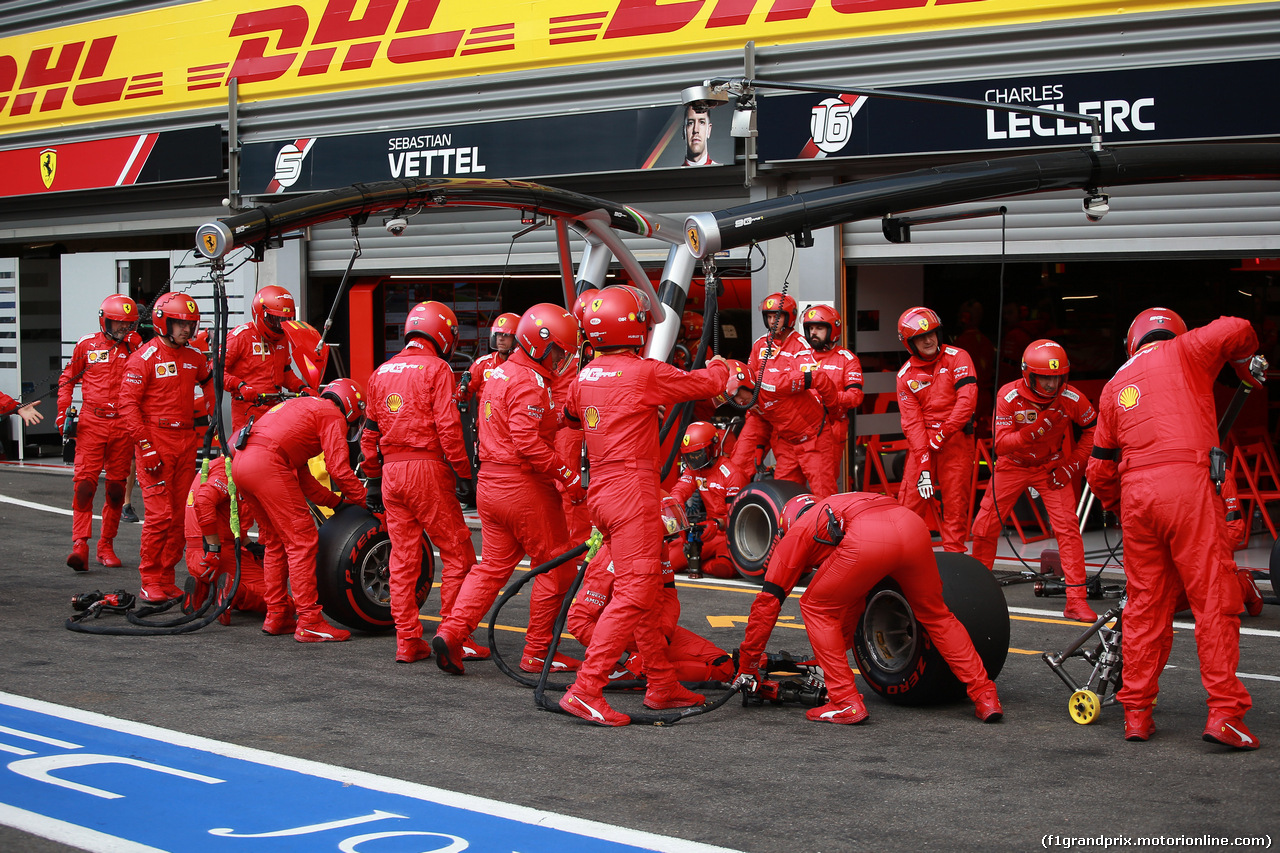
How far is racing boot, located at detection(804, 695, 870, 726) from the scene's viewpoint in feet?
19.9

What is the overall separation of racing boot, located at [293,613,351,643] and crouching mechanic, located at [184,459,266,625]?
0.51 meters

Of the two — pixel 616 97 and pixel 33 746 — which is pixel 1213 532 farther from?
pixel 616 97

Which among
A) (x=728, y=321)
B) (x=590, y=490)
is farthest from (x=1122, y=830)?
(x=728, y=321)

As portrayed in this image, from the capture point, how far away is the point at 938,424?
398 inches

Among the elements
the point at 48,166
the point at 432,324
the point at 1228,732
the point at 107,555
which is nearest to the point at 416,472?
the point at 432,324

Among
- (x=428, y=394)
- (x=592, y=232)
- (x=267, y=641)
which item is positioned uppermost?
(x=592, y=232)

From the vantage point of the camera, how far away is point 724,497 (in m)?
11.0

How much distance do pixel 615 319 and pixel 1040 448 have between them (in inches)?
161

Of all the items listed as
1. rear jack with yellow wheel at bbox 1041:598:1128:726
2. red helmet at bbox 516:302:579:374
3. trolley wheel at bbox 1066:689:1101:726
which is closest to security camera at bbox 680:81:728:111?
red helmet at bbox 516:302:579:374

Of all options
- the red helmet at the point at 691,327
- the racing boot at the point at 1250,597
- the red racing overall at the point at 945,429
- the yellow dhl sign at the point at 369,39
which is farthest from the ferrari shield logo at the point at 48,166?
the racing boot at the point at 1250,597

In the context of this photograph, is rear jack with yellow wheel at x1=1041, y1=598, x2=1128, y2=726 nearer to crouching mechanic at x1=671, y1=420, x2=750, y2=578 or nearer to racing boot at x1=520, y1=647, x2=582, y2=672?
racing boot at x1=520, y1=647, x2=582, y2=672

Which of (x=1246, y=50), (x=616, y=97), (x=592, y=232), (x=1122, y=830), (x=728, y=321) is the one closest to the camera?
(x=1122, y=830)

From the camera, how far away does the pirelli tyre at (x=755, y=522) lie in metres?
10.2

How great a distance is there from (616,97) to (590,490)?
8.48 metres
